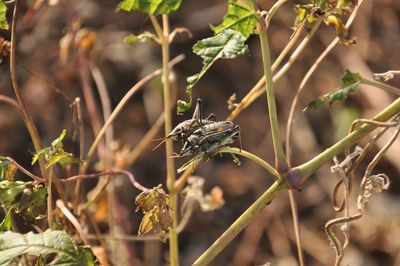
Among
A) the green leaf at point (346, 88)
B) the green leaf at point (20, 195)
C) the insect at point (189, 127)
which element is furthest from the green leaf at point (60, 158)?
the green leaf at point (346, 88)

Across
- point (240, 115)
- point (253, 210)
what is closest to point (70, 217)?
point (253, 210)

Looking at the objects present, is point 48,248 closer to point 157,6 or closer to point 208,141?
point 208,141

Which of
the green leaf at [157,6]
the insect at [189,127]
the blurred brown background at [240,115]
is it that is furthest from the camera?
the blurred brown background at [240,115]

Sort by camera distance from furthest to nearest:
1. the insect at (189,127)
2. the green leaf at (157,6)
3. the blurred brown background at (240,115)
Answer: the blurred brown background at (240,115) < the insect at (189,127) < the green leaf at (157,6)

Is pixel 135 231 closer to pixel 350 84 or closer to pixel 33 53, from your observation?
pixel 33 53

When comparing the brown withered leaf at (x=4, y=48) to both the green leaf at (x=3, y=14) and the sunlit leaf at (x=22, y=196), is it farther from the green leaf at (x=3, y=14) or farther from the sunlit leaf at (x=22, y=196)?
the sunlit leaf at (x=22, y=196)

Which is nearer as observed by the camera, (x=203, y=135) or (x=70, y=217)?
(x=203, y=135)

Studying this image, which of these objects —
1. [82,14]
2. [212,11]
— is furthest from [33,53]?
[212,11]
